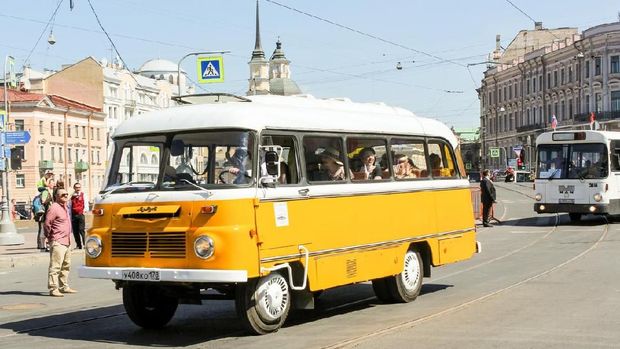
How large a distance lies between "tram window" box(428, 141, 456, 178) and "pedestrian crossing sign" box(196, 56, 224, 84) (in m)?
23.8

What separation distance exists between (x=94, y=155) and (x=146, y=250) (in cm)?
9575

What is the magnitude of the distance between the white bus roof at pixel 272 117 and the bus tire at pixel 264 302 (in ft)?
5.64

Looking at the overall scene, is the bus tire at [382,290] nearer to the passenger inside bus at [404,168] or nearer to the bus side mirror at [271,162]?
the passenger inside bus at [404,168]

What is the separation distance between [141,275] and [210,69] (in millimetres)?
28482

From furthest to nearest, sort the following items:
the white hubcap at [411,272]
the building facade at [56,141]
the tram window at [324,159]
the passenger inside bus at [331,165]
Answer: the building facade at [56,141] → the white hubcap at [411,272] → the passenger inside bus at [331,165] → the tram window at [324,159]

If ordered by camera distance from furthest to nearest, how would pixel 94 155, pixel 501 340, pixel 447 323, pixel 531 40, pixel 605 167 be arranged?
1. pixel 531 40
2. pixel 94 155
3. pixel 605 167
4. pixel 447 323
5. pixel 501 340

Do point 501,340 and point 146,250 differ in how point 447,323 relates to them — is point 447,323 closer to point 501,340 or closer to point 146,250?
point 501,340

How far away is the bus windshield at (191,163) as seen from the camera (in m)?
9.87

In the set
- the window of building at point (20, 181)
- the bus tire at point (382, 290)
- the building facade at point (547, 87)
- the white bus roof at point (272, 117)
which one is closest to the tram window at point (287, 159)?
the white bus roof at point (272, 117)

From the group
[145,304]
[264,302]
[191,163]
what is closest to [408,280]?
[264,302]

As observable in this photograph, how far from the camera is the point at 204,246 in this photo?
9.37 meters

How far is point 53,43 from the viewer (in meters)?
35.5

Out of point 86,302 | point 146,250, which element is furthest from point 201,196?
point 86,302

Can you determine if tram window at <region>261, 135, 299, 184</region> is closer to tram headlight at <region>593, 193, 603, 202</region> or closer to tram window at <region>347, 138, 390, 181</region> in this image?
tram window at <region>347, 138, 390, 181</region>
